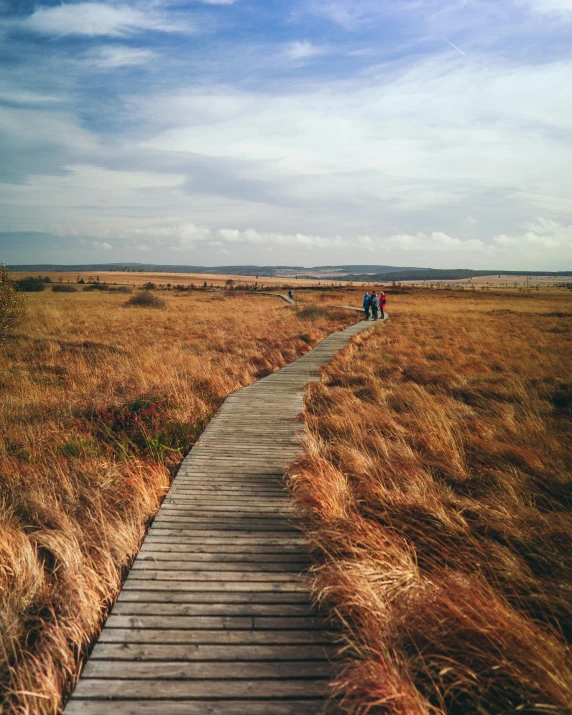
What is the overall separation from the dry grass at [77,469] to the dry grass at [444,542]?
1672mm

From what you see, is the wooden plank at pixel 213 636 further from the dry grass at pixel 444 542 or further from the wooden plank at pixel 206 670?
the dry grass at pixel 444 542

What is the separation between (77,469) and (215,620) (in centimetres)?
Result: 340

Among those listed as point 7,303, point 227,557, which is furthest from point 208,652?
point 7,303

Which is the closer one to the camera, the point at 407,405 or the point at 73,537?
the point at 73,537

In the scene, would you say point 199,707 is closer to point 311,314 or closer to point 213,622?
point 213,622

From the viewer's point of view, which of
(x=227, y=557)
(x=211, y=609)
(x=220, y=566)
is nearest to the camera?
(x=211, y=609)

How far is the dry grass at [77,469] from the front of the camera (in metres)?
2.78

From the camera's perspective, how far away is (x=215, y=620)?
2.80 meters

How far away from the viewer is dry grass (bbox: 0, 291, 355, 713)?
2783 mm

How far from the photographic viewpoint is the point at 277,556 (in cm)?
350

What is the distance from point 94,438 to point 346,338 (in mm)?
13496

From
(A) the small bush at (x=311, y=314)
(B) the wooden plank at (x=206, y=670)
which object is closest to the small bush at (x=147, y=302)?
(A) the small bush at (x=311, y=314)

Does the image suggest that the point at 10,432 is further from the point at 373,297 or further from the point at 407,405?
the point at 373,297

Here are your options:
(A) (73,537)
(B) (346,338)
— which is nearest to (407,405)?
(A) (73,537)
